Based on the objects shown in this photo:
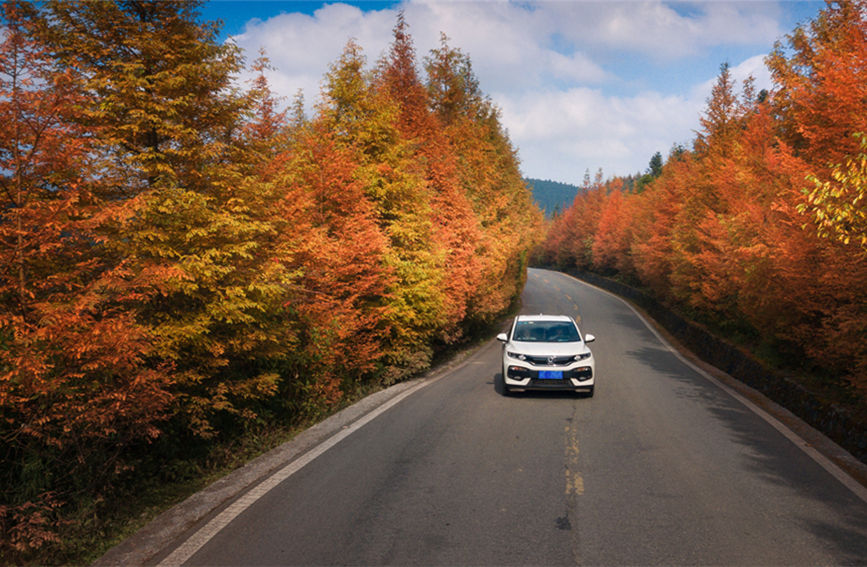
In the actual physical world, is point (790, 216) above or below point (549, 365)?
above

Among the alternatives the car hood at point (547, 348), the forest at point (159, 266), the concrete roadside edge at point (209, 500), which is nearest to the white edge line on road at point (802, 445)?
the car hood at point (547, 348)

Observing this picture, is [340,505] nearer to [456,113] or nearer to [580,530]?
[580,530]

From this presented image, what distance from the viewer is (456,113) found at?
30.2 meters

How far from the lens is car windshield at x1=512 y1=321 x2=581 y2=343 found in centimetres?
1101

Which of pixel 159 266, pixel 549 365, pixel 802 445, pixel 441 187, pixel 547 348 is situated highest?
pixel 441 187

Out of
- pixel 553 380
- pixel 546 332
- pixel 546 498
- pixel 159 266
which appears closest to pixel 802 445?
pixel 553 380

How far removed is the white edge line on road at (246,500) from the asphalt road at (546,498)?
0.8 inches

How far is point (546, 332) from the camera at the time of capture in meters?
11.3

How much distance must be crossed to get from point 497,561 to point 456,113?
29.1 metres

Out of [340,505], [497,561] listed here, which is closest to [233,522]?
[340,505]

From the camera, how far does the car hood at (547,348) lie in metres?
10.2

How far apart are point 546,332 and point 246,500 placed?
25.4ft

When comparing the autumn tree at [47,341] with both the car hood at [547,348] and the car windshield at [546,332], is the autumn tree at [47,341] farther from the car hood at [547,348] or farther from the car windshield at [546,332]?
the car windshield at [546,332]

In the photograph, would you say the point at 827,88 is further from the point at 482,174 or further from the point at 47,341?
the point at 482,174
